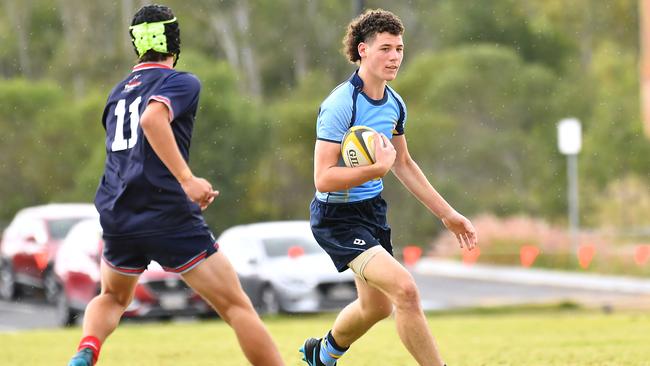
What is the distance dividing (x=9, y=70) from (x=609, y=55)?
29839 millimetres

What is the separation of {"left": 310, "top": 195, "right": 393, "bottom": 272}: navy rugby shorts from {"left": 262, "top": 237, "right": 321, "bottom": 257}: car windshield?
13.2 meters

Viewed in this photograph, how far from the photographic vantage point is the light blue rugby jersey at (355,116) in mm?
7625

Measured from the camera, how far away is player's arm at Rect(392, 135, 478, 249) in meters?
8.09

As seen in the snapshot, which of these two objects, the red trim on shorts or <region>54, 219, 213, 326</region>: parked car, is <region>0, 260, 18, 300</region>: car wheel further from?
the red trim on shorts

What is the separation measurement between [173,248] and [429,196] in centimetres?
176

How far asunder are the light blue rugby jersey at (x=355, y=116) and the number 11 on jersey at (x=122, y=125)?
3.46ft

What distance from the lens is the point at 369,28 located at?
7879mm

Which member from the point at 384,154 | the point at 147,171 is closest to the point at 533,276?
the point at 384,154

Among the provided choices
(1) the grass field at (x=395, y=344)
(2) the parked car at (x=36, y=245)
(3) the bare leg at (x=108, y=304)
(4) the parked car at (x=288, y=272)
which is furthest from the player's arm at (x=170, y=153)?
(2) the parked car at (x=36, y=245)

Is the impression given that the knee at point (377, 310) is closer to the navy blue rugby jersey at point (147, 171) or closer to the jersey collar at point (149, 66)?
the navy blue rugby jersey at point (147, 171)

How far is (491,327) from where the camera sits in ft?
51.9

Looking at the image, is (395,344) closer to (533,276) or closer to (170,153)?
(170,153)

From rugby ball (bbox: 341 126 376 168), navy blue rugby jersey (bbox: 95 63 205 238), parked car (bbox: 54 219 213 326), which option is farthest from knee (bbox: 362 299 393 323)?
parked car (bbox: 54 219 213 326)

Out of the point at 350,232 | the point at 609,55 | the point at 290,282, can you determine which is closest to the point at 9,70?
the point at 609,55
